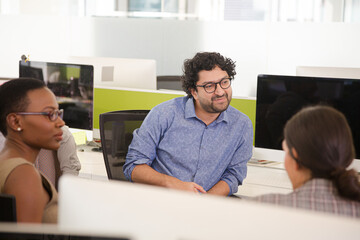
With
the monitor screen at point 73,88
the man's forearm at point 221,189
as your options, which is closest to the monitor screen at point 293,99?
the man's forearm at point 221,189

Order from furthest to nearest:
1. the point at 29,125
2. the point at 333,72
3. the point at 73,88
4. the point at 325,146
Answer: the point at 73,88, the point at 333,72, the point at 29,125, the point at 325,146

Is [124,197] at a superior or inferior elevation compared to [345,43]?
inferior

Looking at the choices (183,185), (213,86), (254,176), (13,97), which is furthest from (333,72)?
(13,97)

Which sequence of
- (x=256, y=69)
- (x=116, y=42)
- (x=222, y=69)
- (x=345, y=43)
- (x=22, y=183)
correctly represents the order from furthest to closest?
(x=116, y=42) < (x=256, y=69) < (x=345, y=43) < (x=222, y=69) < (x=22, y=183)

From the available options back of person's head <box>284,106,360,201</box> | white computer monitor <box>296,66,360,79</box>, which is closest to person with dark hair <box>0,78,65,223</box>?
back of person's head <box>284,106,360,201</box>

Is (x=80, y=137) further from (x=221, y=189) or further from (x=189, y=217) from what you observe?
(x=189, y=217)

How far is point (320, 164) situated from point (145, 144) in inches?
44.6

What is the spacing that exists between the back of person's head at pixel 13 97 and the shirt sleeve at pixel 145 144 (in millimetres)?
714

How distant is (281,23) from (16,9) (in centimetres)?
320

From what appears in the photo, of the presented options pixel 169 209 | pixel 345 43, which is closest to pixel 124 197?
pixel 169 209

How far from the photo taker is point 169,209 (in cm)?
80

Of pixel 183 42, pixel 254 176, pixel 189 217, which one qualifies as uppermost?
pixel 183 42

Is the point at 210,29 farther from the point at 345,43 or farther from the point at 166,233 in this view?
the point at 166,233

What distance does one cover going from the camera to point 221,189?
2191 millimetres
